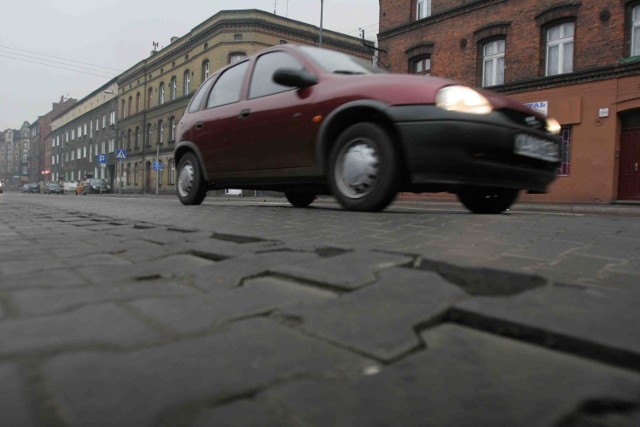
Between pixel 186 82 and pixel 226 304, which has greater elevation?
pixel 186 82

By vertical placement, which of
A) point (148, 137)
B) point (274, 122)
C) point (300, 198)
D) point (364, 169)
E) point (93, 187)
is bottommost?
point (300, 198)

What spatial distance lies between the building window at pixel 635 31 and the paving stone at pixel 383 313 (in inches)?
635

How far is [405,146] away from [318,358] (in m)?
2.88

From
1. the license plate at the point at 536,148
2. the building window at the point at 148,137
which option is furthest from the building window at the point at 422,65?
the building window at the point at 148,137

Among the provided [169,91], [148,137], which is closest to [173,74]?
[169,91]

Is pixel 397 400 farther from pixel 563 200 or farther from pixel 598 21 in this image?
pixel 598 21

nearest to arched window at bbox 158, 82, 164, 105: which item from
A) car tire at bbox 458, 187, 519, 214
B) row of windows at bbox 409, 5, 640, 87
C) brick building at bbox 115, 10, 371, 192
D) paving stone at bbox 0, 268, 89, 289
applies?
brick building at bbox 115, 10, 371, 192

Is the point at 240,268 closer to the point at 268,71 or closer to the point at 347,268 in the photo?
the point at 347,268

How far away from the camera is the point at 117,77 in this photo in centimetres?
4706

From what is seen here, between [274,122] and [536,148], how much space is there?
2554 millimetres

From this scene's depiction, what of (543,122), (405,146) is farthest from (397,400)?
(543,122)

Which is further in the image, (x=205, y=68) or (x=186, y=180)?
(x=205, y=68)

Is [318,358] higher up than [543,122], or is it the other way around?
[543,122]

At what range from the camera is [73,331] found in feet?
4.31
